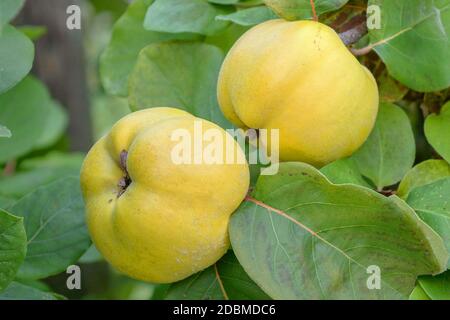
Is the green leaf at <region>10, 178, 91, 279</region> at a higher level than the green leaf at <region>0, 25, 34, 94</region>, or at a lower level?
lower

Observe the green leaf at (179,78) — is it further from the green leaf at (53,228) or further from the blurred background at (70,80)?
the blurred background at (70,80)

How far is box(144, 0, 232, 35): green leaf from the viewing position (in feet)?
3.00

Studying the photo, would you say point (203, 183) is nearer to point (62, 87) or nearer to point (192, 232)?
point (192, 232)

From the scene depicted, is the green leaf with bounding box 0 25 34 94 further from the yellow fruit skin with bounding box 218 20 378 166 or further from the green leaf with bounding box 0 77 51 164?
the green leaf with bounding box 0 77 51 164

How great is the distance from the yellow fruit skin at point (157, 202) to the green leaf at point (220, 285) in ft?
0.19

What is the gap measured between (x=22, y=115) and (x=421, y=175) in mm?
825

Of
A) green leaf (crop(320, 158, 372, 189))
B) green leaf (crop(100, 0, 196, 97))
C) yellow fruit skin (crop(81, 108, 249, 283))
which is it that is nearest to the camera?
yellow fruit skin (crop(81, 108, 249, 283))

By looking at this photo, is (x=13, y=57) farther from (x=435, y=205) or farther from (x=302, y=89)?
(x=435, y=205)

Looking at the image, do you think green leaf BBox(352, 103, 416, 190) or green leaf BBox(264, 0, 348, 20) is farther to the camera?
green leaf BBox(352, 103, 416, 190)

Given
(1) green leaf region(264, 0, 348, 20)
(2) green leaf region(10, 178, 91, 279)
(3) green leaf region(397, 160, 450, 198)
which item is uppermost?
(1) green leaf region(264, 0, 348, 20)

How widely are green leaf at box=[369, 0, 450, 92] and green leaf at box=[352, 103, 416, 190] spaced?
0.07 m

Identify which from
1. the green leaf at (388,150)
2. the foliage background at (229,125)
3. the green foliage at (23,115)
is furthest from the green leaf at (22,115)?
the green leaf at (388,150)

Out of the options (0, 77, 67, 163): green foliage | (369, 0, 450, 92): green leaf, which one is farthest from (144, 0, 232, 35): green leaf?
(0, 77, 67, 163): green foliage
